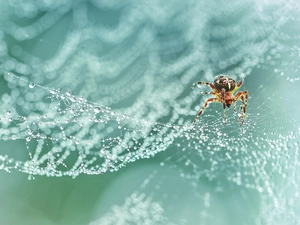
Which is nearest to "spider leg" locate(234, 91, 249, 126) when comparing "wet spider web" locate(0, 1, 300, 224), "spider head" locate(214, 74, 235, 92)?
"spider head" locate(214, 74, 235, 92)

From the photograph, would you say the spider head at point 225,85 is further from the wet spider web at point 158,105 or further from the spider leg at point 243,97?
the wet spider web at point 158,105

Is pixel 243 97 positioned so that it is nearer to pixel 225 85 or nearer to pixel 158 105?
pixel 225 85

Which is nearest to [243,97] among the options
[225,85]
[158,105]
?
[225,85]

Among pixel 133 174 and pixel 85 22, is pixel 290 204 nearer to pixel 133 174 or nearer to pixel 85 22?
pixel 133 174

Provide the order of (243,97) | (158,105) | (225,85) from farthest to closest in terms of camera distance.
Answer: (158,105)
(243,97)
(225,85)

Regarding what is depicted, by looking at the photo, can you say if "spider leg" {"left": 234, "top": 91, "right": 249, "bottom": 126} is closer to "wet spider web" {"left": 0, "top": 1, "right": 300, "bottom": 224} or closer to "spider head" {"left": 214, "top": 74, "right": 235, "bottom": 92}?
"spider head" {"left": 214, "top": 74, "right": 235, "bottom": 92}

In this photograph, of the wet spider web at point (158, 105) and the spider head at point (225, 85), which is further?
the wet spider web at point (158, 105)

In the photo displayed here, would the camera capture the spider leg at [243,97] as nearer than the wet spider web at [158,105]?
Yes

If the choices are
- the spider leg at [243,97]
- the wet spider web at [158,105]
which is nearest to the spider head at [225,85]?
the spider leg at [243,97]
